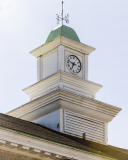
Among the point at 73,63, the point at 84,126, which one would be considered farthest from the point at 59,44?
the point at 84,126

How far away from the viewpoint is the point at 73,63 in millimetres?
31438

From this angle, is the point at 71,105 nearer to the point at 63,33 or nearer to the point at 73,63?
the point at 73,63

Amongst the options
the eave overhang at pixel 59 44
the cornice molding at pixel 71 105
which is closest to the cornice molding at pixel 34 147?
the cornice molding at pixel 71 105

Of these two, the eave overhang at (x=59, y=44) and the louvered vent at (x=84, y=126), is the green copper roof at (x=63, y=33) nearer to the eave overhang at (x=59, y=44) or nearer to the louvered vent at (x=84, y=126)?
the eave overhang at (x=59, y=44)

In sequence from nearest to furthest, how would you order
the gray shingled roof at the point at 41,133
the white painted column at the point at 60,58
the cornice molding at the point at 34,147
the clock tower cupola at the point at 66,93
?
the cornice molding at the point at 34,147, the gray shingled roof at the point at 41,133, the clock tower cupola at the point at 66,93, the white painted column at the point at 60,58

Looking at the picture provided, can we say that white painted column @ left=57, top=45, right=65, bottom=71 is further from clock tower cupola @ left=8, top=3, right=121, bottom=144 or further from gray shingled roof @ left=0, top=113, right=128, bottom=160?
gray shingled roof @ left=0, top=113, right=128, bottom=160

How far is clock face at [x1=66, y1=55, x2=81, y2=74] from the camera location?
3108 centimetres

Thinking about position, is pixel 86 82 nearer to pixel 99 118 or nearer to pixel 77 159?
pixel 99 118

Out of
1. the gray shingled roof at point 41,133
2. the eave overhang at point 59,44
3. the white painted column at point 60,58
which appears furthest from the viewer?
the eave overhang at point 59,44

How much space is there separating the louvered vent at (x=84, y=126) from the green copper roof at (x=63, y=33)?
5205 millimetres

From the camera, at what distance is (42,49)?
105 ft

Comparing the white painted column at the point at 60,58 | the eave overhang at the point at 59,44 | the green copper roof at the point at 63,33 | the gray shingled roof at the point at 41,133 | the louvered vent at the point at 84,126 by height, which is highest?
the green copper roof at the point at 63,33

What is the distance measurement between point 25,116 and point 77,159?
11.8 m

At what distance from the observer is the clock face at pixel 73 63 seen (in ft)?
102
